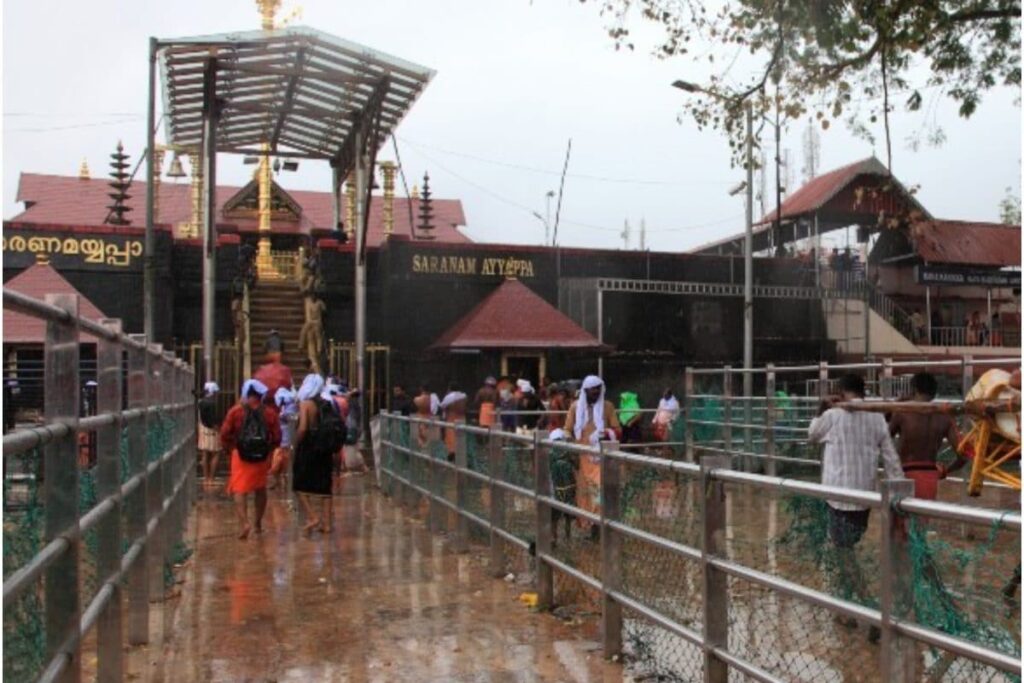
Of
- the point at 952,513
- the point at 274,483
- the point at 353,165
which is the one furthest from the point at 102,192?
the point at 952,513

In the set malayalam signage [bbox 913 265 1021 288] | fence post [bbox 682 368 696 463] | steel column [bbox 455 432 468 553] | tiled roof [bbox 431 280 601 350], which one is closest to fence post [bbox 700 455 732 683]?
steel column [bbox 455 432 468 553]

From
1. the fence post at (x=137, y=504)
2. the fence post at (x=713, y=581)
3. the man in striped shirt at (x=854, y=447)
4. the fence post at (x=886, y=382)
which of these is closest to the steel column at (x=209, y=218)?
the fence post at (x=886, y=382)

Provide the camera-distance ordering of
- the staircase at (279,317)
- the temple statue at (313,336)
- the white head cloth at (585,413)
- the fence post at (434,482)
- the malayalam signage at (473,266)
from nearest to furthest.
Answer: the white head cloth at (585,413)
the fence post at (434,482)
the temple statue at (313,336)
the staircase at (279,317)
the malayalam signage at (473,266)

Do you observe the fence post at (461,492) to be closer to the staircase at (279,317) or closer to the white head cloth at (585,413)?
the white head cloth at (585,413)

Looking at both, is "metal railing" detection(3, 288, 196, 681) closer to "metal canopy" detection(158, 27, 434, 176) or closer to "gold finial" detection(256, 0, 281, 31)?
"metal canopy" detection(158, 27, 434, 176)

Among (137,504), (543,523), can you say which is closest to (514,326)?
(543,523)

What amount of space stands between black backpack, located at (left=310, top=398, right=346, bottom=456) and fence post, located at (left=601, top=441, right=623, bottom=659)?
5.39m

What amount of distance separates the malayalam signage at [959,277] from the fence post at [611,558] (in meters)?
31.4

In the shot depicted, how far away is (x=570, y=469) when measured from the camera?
7504mm

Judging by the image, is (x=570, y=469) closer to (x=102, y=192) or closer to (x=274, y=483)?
(x=274, y=483)

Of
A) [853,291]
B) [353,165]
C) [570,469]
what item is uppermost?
[353,165]

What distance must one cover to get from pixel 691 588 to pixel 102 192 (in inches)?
1304

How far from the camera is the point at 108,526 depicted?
5059 millimetres

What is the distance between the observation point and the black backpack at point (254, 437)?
1095 centimetres
